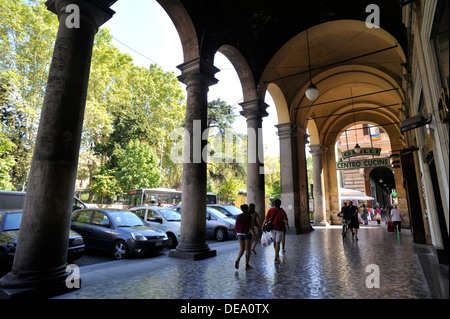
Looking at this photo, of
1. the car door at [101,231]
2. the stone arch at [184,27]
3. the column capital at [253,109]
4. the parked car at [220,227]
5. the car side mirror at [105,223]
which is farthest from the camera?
the parked car at [220,227]

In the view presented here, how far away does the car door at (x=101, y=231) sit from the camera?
25.6 ft

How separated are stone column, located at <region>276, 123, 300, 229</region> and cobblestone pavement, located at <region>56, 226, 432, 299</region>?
5.40 m

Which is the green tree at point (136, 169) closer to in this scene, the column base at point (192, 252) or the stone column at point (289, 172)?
the stone column at point (289, 172)

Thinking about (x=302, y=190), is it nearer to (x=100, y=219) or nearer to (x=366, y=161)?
(x=366, y=161)

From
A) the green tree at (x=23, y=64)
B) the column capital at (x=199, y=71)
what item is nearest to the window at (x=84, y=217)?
the column capital at (x=199, y=71)

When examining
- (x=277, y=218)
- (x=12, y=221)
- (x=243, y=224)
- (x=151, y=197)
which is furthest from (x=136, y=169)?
(x=243, y=224)

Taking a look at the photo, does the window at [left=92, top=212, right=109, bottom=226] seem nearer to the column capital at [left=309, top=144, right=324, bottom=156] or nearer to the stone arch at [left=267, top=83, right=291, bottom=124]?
the stone arch at [left=267, top=83, right=291, bottom=124]

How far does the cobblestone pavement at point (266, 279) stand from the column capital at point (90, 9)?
4792 mm

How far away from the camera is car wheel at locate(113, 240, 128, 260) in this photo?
24.5 feet

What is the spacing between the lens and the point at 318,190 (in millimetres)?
17781

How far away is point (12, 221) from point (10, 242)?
1106mm
